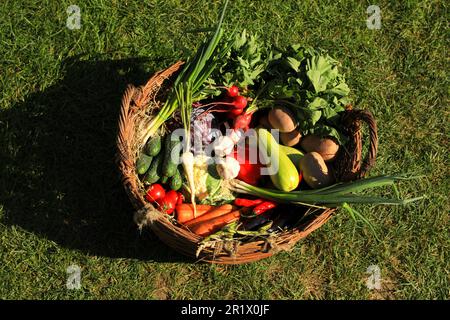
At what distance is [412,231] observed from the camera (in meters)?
3.31

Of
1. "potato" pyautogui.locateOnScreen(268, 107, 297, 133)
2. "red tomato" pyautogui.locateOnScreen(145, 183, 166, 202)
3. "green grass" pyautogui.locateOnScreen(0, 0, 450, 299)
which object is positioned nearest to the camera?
"red tomato" pyautogui.locateOnScreen(145, 183, 166, 202)

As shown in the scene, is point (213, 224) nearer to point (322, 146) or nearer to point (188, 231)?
point (188, 231)

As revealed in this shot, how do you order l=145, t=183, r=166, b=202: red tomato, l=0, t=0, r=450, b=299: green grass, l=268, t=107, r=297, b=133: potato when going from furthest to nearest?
l=0, t=0, r=450, b=299: green grass → l=268, t=107, r=297, b=133: potato → l=145, t=183, r=166, b=202: red tomato

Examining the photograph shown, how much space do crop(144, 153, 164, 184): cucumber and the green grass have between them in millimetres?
442

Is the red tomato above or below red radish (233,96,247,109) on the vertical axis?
below

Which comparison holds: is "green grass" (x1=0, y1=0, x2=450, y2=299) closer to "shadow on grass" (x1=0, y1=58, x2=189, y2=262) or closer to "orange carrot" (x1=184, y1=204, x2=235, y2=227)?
"shadow on grass" (x1=0, y1=58, x2=189, y2=262)

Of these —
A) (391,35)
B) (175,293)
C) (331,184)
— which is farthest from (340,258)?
(391,35)

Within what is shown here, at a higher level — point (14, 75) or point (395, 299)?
point (14, 75)

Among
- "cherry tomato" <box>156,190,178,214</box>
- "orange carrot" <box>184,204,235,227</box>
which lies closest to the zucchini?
"orange carrot" <box>184,204,235,227</box>

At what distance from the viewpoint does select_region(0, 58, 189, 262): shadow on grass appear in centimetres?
313

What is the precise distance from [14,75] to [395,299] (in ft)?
9.02
